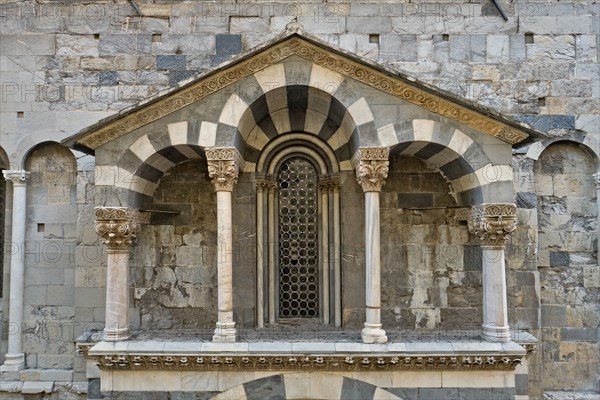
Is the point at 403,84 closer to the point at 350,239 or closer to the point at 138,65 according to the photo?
the point at 350,239

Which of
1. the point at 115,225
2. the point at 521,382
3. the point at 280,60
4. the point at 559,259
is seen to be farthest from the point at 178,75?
the point at 521,382

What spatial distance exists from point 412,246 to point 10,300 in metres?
6.50

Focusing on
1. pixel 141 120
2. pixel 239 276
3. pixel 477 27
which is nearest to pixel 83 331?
pixel 239 276

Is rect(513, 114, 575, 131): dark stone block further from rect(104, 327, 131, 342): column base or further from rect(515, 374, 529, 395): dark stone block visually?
rect(104, 327, 131, 342): column base

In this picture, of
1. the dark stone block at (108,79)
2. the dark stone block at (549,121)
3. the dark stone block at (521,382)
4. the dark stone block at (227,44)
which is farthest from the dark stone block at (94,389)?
the dark stone block at (549,121)

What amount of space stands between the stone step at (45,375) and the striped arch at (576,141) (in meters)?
8.23

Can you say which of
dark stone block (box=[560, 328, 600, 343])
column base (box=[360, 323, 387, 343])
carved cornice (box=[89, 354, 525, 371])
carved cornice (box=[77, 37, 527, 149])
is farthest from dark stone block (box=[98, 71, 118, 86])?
dark stone block (box=[560, 328, 600, 343])

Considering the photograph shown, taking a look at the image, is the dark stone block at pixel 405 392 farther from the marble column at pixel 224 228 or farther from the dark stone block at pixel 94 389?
the dark stone block at pixel 94 389

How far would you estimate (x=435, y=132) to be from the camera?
5801mm

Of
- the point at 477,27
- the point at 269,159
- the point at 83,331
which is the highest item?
the point at 477,27

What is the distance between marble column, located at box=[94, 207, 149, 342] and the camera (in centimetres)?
574

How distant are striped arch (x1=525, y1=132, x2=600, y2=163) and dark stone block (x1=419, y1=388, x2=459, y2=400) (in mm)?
3904

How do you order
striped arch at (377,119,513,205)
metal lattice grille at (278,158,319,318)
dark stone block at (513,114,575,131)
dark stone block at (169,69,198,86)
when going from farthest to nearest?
1. dark stone block at (169,69,198,86)
2. dark stone block at (513,114,575,131)
3. metal lattice grille at (278,158,319,318)
4. striped arch at (377,119,513,205)

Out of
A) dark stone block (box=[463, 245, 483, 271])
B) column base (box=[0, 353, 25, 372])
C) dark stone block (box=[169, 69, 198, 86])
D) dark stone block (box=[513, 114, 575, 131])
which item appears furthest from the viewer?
dark stone block (box=[169, 69, 198, 86])
